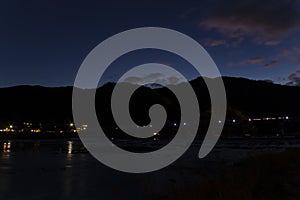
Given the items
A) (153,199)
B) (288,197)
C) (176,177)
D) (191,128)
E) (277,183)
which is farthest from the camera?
(191,128)

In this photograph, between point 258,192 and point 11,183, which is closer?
point 258,192

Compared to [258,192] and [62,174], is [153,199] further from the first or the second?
[62,174]

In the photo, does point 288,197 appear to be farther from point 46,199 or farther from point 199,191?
point 46,199

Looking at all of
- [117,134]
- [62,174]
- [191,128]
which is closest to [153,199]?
[62,174]

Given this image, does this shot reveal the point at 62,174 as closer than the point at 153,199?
No

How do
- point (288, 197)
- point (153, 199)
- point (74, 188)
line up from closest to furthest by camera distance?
point (288, 197), point (153, 199), point (74, 188)

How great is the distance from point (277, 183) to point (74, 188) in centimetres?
1030

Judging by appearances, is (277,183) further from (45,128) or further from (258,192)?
(45,128)

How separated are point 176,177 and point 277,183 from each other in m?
7.85

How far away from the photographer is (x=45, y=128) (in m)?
197

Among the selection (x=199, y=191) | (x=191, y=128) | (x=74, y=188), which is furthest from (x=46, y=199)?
(x=191, y=128)

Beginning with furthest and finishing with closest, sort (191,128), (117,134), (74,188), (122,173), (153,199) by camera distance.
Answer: (191,128)
(117,134)
(122,173)
(74,188)
(153,199)

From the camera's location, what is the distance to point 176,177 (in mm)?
24047

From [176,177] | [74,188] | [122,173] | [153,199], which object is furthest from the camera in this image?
[122,173]
